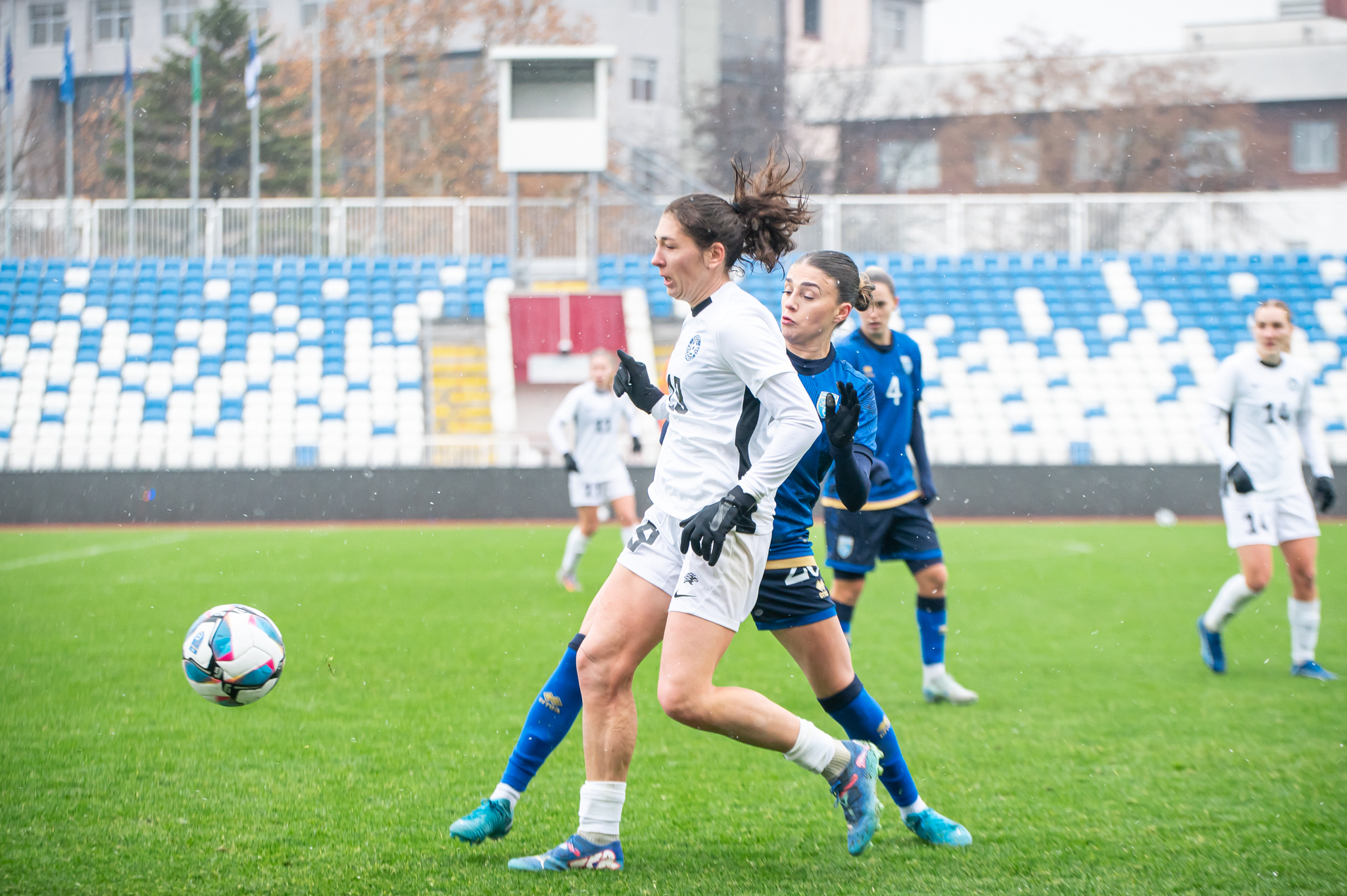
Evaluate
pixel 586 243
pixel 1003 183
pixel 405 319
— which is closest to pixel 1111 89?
pixel 1003 183

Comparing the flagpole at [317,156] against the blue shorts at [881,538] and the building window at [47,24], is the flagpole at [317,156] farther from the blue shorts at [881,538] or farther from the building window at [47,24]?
the blue shorts at [881,538]

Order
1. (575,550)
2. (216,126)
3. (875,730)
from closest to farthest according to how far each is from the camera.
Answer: (875,730), (575,550), (216,126)

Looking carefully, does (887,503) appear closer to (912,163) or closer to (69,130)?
(69,130)

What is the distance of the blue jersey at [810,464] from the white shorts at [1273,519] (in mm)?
3650

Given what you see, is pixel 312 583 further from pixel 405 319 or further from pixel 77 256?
pixel 77 256

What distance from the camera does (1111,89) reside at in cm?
2955

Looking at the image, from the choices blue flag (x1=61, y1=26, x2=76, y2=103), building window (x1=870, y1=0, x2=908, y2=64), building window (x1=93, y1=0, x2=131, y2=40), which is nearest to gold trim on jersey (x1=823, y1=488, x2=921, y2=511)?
blue flag (x1=61, y1=26, x2=76, y2=103)

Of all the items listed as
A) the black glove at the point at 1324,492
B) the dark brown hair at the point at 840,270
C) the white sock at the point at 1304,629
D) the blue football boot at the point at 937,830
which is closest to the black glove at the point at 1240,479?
the black glove at the point at 1324,492

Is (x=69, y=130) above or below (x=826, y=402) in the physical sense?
above

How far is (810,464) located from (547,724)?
1.17m

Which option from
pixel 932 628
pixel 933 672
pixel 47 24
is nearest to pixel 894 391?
pixel 932 628

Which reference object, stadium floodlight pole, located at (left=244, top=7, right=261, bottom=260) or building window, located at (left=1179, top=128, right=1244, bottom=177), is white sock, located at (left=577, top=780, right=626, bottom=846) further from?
building window, located at (left=1179, top=128, right=1244, bottom=177)

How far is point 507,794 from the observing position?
3824 millimetres

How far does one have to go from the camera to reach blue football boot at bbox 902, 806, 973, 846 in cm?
387
